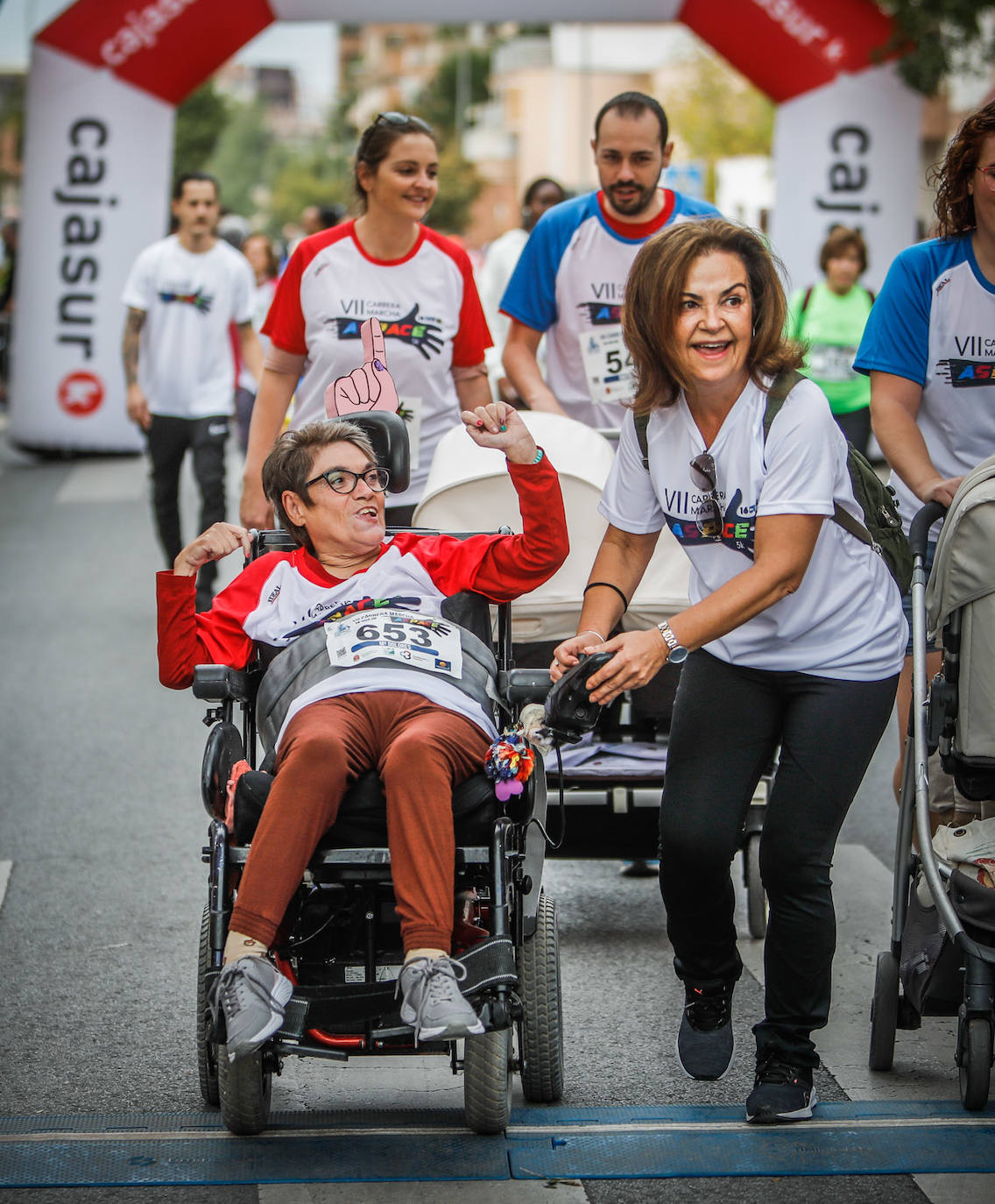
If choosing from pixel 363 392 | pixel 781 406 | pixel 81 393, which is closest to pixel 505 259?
pixel 363 392

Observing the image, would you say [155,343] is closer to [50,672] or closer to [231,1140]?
[50,672]

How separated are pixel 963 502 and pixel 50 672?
5.63m

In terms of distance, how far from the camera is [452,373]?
5727 millimetres

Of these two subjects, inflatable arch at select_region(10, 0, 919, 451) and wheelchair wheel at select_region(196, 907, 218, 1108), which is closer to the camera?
wheelchair wheel at select_region(196, 907, 218, 1108)

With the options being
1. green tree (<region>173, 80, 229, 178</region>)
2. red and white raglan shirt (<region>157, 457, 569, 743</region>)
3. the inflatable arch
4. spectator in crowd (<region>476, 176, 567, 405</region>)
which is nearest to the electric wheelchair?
red and white raglan shirt (<region>157, 457, 569, 743</region>)

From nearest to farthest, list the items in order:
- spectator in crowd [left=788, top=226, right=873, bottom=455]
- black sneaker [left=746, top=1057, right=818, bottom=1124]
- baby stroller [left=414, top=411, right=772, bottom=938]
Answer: black sneaker [left=746, top=1057, right=818, bottom=1124] → baby stroller [left=414, top=411, right=772, bottom=938] → spectator in crowd [left=788, top=226, right=873, bottom=455]

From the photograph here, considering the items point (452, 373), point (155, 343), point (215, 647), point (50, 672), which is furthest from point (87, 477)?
point (215, 647)

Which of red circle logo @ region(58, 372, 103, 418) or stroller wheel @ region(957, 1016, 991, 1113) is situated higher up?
red circle logo @ region(58, 372, 103, 418)

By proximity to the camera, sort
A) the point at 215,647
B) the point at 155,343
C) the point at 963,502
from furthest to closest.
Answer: the point at 155,343
the point at 215,647
the point at 963,502

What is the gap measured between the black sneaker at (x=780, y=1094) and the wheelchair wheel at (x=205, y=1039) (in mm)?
1148

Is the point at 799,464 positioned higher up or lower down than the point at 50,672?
higher up

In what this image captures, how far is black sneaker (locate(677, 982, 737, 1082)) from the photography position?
3660 mm

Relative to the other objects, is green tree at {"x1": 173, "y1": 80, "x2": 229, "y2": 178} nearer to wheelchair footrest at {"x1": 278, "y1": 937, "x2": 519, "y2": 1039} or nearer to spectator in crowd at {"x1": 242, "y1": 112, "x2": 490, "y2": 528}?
spectator in crowd at {"x1": 242, "y1": 112, "x2": 490, "y2": 528}

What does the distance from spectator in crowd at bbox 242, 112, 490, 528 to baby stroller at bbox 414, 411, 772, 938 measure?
0.69 m
